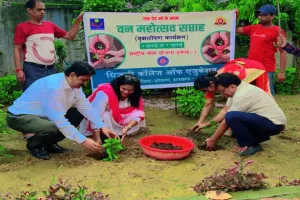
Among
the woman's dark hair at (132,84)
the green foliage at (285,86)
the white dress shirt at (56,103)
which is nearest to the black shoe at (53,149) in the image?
the white dress shirt at (56,103)

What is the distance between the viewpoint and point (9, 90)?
286 inches

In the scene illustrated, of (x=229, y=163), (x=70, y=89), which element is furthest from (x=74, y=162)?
(x=229, y=163)

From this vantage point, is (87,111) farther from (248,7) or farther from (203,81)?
(248,7)

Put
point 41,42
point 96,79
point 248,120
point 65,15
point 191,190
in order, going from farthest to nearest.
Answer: point 65,15 → point 96,79 → point 41,42 → point 248,120 → point 191,190

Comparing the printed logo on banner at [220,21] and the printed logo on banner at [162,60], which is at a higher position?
the printed logo on banner at [220,21]

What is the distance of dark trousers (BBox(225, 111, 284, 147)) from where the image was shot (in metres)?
4.23

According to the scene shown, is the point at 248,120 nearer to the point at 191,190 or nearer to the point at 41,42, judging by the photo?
the point at 191,190

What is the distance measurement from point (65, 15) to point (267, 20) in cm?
515

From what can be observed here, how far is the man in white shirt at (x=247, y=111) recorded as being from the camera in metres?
4.21

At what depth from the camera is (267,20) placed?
5285 mm

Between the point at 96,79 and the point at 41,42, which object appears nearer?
the point at 41,42

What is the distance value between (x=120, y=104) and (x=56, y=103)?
1146 mm

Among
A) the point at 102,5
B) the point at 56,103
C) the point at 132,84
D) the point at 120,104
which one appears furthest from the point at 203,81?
the point at 102,5

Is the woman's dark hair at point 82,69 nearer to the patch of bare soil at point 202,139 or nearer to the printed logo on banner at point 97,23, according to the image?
the patch of bare soil at point 202,139
